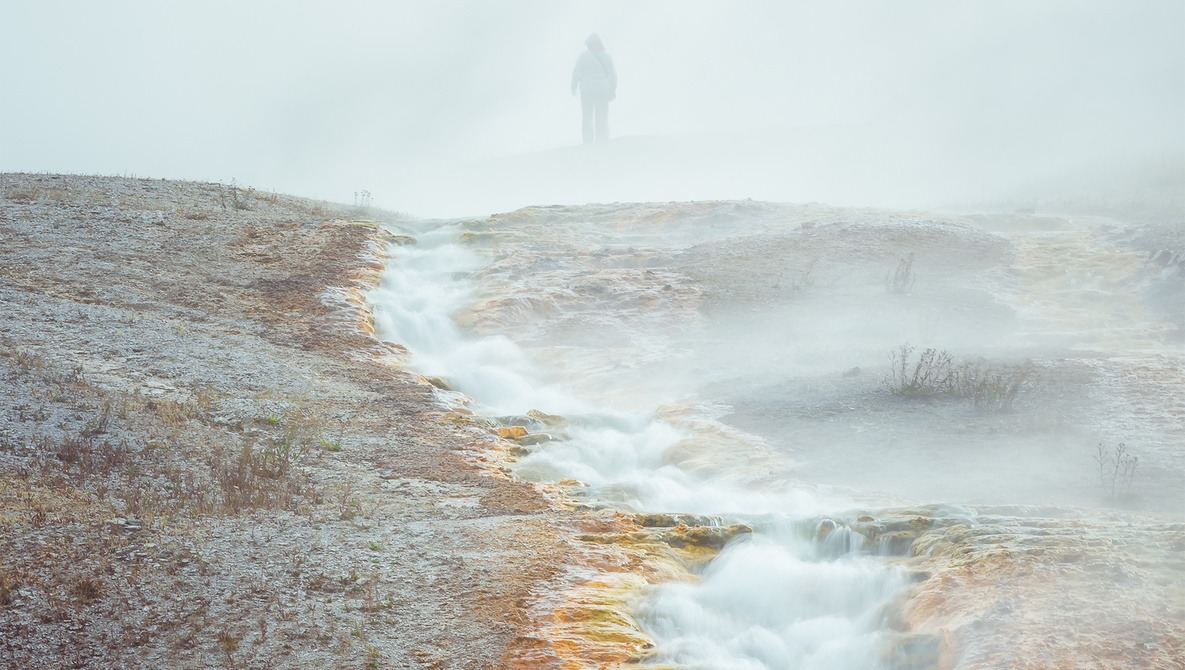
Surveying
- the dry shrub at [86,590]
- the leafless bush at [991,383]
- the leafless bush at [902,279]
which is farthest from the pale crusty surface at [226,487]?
the leafless bush at [902,279]

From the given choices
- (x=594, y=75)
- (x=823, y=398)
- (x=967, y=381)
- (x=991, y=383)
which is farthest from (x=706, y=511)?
(x=594, y=75)

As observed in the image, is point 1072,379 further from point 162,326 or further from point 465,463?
point 162,326

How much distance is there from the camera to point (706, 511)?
11383 mm

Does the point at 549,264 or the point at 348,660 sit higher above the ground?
the point at 549,264

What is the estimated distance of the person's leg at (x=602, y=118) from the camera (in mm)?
53994

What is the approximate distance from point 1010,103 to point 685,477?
7478cm

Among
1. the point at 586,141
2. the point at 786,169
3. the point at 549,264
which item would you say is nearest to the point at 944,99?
the point at 786,169

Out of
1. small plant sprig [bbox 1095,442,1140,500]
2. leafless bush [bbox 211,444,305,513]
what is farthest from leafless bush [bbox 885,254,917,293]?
leafless bush [bbox 211,444,305,513]

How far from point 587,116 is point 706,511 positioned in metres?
46.6

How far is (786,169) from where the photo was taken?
60375 mm

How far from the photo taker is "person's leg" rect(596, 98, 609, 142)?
53994 mm

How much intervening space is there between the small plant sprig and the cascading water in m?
3.28

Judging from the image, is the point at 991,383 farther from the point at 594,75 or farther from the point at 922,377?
the point at 594,75

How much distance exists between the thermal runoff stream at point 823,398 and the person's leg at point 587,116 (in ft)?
84.7
